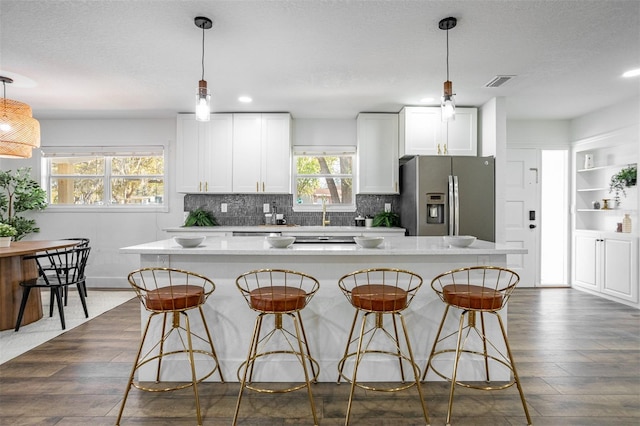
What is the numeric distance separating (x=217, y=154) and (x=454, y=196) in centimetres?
325

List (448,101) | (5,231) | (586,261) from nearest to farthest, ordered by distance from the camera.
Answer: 1. (448,101)
2. (5,231)
3. (586,261)

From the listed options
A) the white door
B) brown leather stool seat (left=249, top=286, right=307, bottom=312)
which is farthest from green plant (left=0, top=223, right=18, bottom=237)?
the white door

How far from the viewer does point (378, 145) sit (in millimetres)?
5016

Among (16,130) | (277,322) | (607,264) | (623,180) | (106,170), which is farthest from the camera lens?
(106,170)

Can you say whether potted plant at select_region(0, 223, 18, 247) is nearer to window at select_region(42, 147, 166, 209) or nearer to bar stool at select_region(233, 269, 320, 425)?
window at select_region(42, 147, 166, 209)

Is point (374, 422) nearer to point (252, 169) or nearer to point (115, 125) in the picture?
point (252, 169)

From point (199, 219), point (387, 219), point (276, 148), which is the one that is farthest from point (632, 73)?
point (199, 219)

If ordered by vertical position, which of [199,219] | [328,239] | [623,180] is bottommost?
[328,239]

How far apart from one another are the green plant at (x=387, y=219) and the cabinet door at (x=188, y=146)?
2648mm

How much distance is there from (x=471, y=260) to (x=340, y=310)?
3.30 ft

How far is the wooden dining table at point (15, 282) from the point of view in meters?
3.49

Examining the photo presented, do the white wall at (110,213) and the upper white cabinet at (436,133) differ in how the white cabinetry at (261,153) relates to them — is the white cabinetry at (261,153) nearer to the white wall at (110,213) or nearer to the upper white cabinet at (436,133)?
the white wall at (110,213)

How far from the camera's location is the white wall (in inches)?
214

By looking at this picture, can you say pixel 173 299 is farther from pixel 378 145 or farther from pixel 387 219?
pixel 378 145
